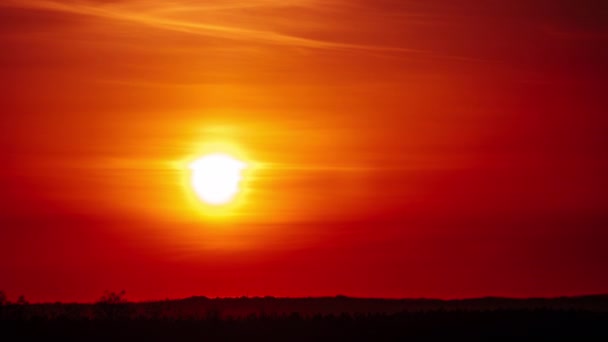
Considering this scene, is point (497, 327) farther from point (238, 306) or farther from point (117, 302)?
point (238, 306)

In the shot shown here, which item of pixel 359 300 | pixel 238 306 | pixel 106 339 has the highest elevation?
pixel 359 300

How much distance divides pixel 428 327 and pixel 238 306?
24.9 metres

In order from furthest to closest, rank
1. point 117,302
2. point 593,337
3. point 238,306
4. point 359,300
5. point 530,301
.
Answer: point 359,300 < point 530,301 < point 238,306 < point 117,302 < point 593,337

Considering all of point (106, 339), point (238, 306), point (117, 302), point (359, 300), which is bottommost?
point (106, 339)

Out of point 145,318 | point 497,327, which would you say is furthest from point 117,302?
point 497,327

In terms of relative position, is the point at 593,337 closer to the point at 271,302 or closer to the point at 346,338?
the point at 346,338

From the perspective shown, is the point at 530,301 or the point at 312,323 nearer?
the point at 312,323

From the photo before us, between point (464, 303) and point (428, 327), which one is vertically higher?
point (464, 303)

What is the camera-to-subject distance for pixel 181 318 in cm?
4116

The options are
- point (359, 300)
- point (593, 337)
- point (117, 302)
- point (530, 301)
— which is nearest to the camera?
point (593, 337)

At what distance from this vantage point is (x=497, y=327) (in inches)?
1585

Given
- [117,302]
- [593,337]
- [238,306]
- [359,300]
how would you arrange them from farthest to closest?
[359,300], [238,306], [117,302], [593,337]

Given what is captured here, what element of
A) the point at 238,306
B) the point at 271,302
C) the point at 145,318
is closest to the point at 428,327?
the point at 145,318

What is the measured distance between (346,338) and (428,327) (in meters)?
2.53
